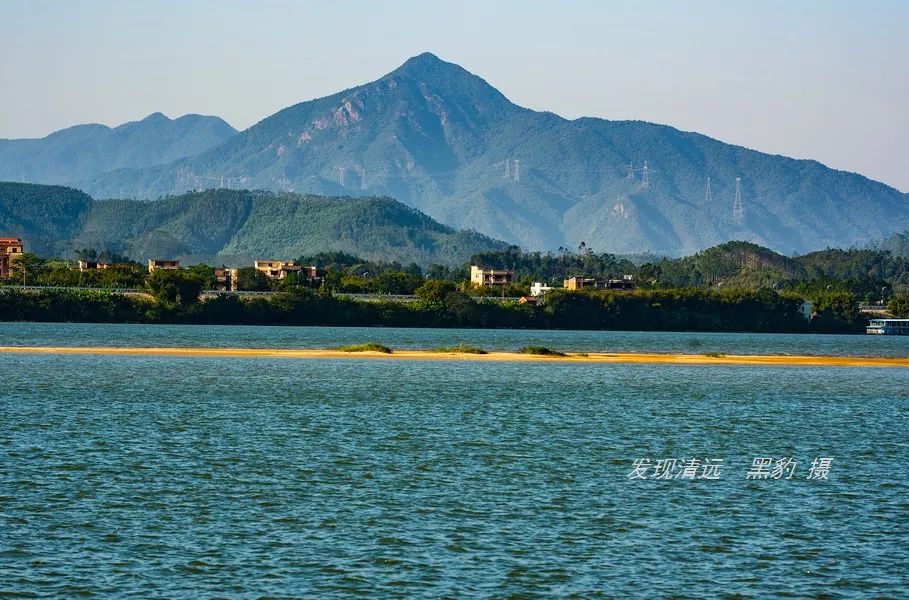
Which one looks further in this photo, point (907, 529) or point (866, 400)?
point (866, 400)

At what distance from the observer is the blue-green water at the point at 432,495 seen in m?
27.5

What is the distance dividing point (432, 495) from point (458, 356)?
72042 millimetres

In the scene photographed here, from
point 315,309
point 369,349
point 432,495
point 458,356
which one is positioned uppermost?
point 315,309

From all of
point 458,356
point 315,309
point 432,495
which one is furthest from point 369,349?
point 432,495

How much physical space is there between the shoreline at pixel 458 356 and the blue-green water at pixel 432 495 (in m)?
31.9

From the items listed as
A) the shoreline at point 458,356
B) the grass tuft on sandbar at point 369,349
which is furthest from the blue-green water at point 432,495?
the grass tuft on sandbar at point 369,349

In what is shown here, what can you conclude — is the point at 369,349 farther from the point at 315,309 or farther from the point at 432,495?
the point at 432,495

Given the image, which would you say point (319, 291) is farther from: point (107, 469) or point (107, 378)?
point (107, 469)

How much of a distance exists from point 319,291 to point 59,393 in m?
127

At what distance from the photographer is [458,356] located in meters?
109

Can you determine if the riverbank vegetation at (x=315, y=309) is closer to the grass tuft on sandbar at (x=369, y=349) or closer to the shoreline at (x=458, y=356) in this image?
the shoreline at (x=458, y=356)

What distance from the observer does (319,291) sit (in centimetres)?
19350

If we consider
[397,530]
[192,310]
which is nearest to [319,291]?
[192,310]

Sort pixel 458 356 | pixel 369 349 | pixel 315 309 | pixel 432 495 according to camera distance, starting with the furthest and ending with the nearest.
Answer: pixel 315 309 < pixel 369 349 < pixel 458 356 < pixel 432 495
